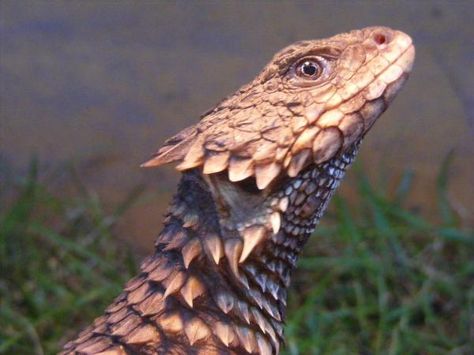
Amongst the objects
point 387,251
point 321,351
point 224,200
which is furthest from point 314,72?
point 387,251

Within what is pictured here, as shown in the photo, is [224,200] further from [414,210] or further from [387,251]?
[414,210]

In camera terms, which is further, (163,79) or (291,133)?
(163,79)

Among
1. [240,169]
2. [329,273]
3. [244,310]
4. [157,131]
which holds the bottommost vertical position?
[329,273]

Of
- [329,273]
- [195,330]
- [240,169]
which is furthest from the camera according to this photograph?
[329,273]

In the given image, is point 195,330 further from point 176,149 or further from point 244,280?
point 176,149

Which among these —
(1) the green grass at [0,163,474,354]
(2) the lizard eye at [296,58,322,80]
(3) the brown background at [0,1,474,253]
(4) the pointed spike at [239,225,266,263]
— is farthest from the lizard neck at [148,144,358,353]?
(3) the brown background at [0,1,474,253]

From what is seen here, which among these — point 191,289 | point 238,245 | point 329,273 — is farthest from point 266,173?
point 329,273

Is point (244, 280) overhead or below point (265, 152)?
below
